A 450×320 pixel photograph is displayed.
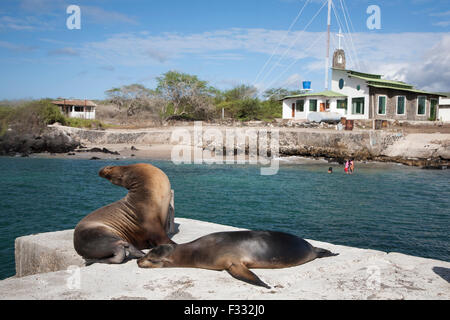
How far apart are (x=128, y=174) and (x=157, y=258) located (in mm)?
1835

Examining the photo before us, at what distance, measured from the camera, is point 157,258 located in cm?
523

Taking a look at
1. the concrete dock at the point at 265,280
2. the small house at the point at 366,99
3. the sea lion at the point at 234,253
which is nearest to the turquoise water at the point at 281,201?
the concrete dock at the point at 265,280

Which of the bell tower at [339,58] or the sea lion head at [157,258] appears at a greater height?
the bell tower at [339,58]

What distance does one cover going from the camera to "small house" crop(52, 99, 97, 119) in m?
59.3

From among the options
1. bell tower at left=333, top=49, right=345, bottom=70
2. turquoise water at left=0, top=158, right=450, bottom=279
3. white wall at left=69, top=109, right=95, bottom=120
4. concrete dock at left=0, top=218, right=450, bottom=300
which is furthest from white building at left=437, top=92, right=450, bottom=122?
concrete dock at left=0, top=218, right=450, bottom=300

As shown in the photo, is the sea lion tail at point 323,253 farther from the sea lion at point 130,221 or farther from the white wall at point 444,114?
the white wall at point 444,114

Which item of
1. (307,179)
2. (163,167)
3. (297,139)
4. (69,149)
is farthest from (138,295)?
(69,149)

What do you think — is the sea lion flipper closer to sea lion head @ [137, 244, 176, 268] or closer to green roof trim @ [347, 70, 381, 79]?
sea lion head @ [137, 244, 176, 268]

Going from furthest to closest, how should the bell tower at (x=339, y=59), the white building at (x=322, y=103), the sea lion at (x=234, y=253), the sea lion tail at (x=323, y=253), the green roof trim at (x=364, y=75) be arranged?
the bell tower at (x=339, y=59)
the green roof trim at (x=364, y=75)
the white building at (x=322, y=103)
the sea lion tail at (x=323, y=253)
the sea lion at (x=234, y=253)

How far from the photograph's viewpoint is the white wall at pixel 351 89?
4278cm

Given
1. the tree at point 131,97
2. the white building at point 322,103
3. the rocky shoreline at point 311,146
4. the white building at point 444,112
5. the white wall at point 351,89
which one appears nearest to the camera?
the rocky shoreline at point 311,146

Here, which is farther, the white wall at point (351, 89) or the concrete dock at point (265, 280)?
the white wall at point (351, 89)

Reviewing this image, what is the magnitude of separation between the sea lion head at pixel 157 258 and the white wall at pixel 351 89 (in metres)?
41.0

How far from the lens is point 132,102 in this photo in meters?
59.8
